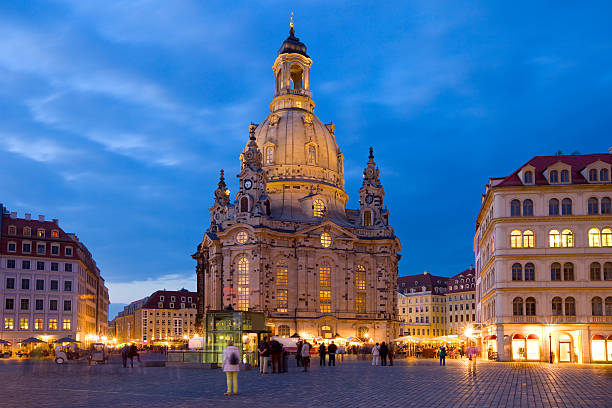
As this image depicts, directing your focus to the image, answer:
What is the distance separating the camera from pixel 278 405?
23047 mm

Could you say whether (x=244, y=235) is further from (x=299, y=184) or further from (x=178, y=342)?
(x=178, y=342)

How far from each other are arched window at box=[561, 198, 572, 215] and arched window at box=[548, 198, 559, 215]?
1.66 ft

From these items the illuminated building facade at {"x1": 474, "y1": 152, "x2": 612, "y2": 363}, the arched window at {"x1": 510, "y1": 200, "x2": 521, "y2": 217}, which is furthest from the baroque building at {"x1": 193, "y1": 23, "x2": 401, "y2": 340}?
the arched window at {"x1": 510, "y1": 200, "x2": 521, "y2": 217}

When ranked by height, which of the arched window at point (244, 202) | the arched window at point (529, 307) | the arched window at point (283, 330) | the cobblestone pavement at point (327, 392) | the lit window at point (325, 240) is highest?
the arched window at point (244, 202)

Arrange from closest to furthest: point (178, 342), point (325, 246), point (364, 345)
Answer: point (364, 345)
point (325, 246)
point (178, 342)

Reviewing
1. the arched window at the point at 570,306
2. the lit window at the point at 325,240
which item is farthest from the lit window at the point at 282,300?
the arched window at the point at 570,306

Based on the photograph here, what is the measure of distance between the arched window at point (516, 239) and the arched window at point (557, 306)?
5.74m

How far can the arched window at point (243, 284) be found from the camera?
351 ft

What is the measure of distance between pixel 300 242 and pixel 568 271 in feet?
167

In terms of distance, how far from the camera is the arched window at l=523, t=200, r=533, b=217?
66750 millimetres

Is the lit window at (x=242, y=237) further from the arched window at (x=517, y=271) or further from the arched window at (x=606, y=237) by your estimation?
the arched window at (x=606, y=237)

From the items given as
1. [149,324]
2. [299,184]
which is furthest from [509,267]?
[149,324]

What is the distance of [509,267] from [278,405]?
47663mm

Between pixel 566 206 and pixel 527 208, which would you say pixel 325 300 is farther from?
pixel 566 206
